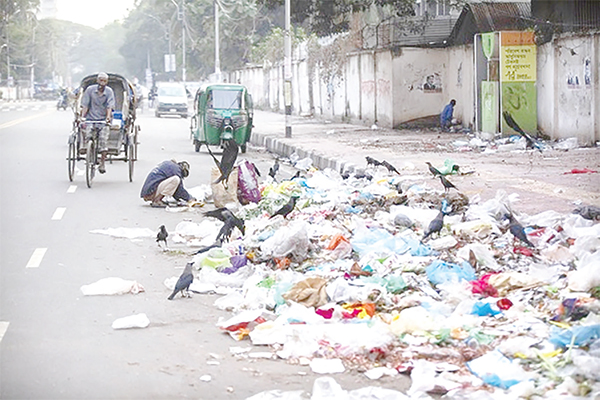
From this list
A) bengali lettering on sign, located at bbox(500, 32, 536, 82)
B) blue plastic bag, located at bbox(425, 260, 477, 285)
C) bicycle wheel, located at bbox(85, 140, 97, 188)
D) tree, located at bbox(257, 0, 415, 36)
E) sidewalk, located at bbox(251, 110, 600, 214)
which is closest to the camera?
blue plastic bag, located at bbox(425, 260, 477, 285)

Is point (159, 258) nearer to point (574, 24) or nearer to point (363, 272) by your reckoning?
point (363, 272)

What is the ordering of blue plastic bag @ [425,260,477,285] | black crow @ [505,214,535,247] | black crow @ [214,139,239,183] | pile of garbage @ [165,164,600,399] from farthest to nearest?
1. black crow @ [214,139,239,183]
2. black crow @ [505,214,535,247]
3. blue plastic bag @ [425,260,477,285]
4. pile of garbage @ [165,164,600,399]

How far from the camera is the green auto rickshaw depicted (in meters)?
25.5

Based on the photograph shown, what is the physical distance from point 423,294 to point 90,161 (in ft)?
31.7

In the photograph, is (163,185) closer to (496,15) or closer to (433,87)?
(496,15)

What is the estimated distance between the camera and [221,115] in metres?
25.5

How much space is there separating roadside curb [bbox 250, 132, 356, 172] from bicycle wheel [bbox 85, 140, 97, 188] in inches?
201

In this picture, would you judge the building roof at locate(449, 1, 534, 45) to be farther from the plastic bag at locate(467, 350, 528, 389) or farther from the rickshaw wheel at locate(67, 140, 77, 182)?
the plastic bag at locate(467, 350, 528, 389)

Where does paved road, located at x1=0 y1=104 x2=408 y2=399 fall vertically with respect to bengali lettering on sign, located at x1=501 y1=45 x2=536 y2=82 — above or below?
below

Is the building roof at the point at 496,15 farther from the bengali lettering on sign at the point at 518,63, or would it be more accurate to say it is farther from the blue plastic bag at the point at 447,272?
the blue plastic bag at the point at 447,272

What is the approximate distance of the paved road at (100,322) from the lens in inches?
250

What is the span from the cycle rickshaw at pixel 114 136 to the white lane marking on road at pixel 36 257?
5725mm

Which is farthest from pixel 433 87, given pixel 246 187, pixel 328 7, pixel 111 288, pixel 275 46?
pixel 111 288

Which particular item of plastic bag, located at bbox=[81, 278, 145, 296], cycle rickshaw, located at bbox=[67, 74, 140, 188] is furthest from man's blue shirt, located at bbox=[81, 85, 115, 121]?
plastic bag, located at bbox=[81, 278, 145, 296]
